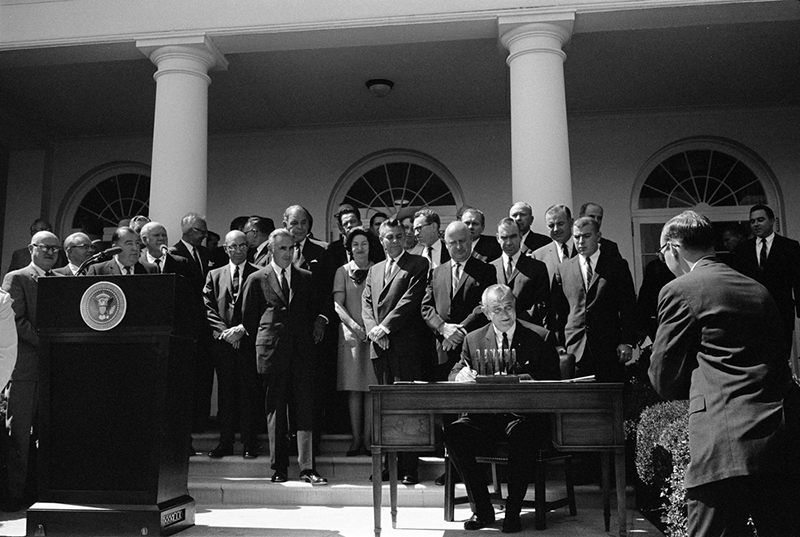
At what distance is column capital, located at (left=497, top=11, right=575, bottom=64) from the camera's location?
28.3ft

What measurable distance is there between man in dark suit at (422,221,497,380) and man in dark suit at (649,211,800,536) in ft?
11.1

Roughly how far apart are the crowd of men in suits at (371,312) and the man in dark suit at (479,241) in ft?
0.05

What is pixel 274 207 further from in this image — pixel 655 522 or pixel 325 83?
pixel 655 522

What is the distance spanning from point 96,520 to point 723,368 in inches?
149

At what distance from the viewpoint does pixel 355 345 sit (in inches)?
290

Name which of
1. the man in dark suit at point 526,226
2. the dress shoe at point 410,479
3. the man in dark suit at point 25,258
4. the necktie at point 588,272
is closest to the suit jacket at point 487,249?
the man in dark suit at point 526,226

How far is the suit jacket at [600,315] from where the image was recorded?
6672 millimetres

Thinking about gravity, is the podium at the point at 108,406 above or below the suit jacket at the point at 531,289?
below

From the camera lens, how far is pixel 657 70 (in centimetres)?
1121

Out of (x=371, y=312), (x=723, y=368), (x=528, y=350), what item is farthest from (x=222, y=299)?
(x=723, y=368)

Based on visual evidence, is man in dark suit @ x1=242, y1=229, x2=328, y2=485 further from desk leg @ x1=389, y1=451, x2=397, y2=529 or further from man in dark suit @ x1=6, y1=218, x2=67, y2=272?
man in dark suit @ x1=6, y1=218, x2=67, y2=272

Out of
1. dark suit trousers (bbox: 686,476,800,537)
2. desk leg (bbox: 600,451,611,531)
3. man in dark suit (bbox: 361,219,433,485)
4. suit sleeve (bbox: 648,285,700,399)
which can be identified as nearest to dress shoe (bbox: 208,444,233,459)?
man in dark suit (bbox: 361,219,433,485)

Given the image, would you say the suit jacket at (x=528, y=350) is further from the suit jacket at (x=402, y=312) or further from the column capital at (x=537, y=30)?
the column capital at (x=537, y=30)

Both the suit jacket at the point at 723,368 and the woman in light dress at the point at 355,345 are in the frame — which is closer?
the suit jacket at the point at 723,368
